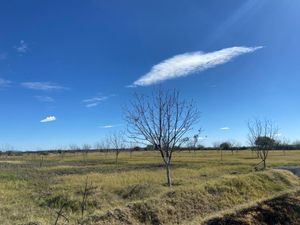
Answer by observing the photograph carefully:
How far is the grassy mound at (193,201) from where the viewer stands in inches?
448

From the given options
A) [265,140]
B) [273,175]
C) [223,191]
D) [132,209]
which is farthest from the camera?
[265,140]

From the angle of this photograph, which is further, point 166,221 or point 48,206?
point 48,206

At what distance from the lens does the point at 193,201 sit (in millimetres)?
13984

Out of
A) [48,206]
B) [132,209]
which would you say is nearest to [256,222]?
[132,209]

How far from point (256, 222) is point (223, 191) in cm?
518

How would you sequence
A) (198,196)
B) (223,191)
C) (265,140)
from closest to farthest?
(198,196) → (223,191) → (265,140)

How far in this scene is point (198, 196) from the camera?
1446 cm

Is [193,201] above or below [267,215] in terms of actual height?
above

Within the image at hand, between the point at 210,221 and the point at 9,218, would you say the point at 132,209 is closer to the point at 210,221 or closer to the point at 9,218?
the point at 210,221

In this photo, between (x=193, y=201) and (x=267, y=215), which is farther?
(x=193, y=201)

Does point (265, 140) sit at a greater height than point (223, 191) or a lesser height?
greater

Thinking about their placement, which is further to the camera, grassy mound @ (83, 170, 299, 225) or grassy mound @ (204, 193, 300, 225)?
grassy mound @ (83, 170, 299, 225)

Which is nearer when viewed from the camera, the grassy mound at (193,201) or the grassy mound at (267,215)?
the grassy mound at (267,215)

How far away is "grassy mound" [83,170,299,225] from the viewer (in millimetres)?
11381
